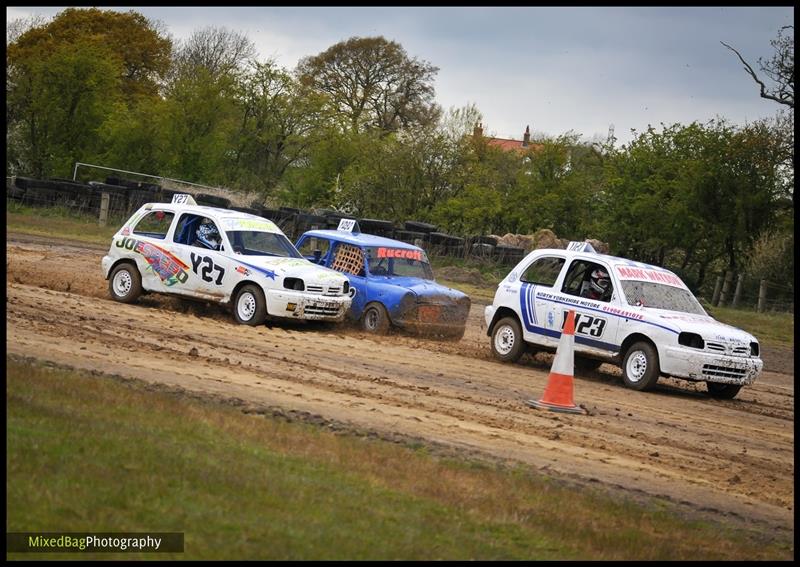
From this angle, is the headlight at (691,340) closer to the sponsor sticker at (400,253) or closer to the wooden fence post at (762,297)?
the sponsor sticker at (400,253)

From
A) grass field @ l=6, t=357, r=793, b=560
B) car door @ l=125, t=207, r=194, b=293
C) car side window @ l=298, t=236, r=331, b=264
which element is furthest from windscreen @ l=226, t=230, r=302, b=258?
grass field @ l=6, t=357, r=793, b=560

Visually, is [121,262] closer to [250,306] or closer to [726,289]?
[250,306]

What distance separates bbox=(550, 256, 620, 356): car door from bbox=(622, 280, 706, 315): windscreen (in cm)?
23

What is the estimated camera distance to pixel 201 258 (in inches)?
741

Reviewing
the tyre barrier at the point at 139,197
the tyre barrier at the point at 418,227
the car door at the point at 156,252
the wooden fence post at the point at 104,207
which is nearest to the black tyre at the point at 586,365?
the car door at the point at 156,252

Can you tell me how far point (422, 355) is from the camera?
1717 cm

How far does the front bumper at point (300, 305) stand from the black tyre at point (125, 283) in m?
2.63

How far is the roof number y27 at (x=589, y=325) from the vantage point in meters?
16.6

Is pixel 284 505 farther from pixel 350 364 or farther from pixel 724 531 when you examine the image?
pixel 350 364

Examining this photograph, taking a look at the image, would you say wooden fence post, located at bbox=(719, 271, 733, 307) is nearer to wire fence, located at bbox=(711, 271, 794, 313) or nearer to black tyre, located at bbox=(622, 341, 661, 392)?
wire fence, located at bbox=(711, 271, 794, 313)

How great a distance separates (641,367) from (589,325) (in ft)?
3.40

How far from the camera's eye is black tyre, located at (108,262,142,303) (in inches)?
762

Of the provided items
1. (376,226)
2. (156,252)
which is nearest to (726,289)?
(376,226)

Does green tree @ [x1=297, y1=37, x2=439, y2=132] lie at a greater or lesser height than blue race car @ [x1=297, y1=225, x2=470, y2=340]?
greater
